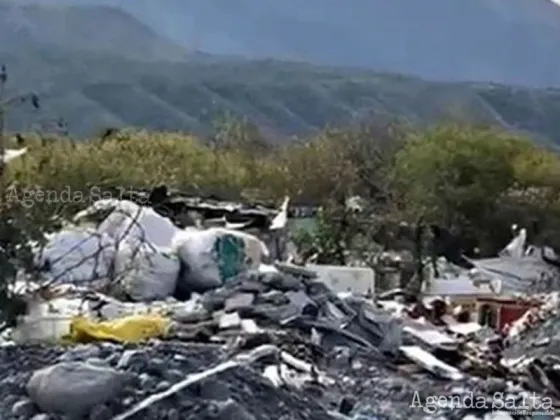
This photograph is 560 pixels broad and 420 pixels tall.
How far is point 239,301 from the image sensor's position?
896cm

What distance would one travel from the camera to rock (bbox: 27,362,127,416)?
18.1 ft

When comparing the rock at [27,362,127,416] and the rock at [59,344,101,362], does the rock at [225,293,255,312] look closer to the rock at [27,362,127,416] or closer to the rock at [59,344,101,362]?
the rock at [59,344,101,362]

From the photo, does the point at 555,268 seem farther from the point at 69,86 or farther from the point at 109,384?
the point at 69,86

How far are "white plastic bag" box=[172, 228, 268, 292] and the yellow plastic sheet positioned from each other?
269cm

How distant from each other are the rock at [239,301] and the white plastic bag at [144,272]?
1.82 metres

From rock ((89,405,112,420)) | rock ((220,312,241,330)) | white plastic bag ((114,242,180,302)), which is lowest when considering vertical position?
white plastic bag ((114,242,180,302))

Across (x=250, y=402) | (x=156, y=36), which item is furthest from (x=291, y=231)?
(x=156, y=36)

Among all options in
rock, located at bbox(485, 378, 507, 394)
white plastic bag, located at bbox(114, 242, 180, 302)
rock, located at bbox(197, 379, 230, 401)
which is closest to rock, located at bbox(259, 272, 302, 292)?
white plastic bag, located at bbox(114, 242, 180, 302)

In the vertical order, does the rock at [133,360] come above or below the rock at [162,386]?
above

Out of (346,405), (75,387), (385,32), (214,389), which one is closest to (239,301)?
(346,405)

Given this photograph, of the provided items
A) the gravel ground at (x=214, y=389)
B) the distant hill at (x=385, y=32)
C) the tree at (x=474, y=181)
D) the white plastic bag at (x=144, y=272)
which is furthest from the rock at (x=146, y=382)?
the distant hill at (x=385, y=32)

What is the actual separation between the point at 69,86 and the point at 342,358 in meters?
52.4

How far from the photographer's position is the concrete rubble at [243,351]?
5.68 meters

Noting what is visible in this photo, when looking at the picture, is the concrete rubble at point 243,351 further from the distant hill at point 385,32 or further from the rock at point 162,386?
the distant hill at point 385,32
